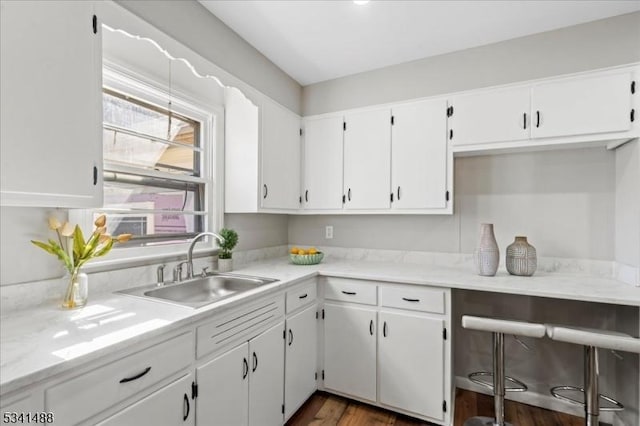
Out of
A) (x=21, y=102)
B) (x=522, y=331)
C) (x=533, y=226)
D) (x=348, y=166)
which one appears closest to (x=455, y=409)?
(x=522, y=331)

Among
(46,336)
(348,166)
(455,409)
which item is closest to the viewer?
(46,336)

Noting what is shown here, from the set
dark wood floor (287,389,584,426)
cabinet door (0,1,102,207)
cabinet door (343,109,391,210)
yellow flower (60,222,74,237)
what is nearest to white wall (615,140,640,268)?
dark wood floor (287,389,584,426)

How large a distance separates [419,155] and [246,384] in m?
1.97

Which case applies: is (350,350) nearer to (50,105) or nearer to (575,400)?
(575,400)

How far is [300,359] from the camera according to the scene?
2.16 m

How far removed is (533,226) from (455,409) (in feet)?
4.75

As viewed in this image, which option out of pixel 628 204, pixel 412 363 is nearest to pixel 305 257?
pixel 412 363

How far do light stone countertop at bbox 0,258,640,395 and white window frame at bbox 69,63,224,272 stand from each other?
29 centimetres

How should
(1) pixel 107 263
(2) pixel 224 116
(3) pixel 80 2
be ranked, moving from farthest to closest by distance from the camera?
(2) pixel 224 116 → (1) pixel 107 263 → (3) pixel 80 2

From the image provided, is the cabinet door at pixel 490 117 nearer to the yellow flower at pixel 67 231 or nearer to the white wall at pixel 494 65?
the white wall at pixel 494 65

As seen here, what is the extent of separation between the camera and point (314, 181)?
2.90 meters

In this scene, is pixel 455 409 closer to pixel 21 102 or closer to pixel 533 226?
pixel 533 226

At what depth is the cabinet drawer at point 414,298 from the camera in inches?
80.6

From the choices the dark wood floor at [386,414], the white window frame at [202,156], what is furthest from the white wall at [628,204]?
the white window frame at [202,156]
